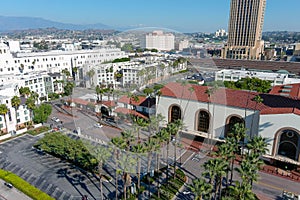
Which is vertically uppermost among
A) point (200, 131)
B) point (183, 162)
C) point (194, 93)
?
point (194, 93)

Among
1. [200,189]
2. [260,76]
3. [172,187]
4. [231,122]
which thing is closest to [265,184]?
[231,122]

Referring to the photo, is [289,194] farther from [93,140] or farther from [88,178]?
[93,140]

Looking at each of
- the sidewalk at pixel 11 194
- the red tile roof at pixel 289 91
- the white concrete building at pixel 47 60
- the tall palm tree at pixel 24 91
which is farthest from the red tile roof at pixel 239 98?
the white concrete building at pixel 47 60

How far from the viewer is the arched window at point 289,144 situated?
2978 centimetres

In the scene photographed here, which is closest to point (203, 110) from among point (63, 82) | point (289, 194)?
point (289, 194)

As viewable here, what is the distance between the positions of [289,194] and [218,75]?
2008 inches

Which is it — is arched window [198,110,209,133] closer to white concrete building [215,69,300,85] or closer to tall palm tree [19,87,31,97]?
tall palm tree [19,87,31,97]

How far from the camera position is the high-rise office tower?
122625mm

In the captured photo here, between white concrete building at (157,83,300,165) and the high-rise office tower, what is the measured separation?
90.1 metres

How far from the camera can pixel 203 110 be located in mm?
36812

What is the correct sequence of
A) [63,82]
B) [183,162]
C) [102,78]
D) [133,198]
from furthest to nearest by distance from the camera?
[102,78], [63,82], [183,162], [133,198]

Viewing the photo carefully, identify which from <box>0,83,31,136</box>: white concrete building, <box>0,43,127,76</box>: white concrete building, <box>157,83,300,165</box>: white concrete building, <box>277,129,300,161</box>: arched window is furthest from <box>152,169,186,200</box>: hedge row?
<box>0,43,127,76</box>: white concrete building

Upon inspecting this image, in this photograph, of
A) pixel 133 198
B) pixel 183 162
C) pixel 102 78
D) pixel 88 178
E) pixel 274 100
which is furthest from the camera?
pixel 102 78

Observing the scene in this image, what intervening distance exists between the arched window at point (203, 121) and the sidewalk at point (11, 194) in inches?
996
